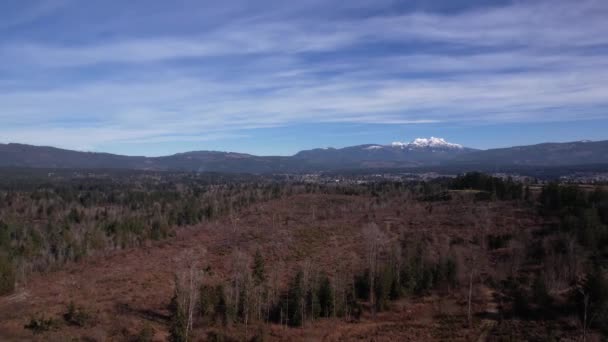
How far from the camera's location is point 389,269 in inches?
1617

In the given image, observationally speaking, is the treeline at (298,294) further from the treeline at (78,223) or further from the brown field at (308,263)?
the treeline at (78,223)

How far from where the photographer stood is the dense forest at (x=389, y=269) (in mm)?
33281

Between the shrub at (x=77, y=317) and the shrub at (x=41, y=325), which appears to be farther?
the shrub at (x=77, y=317)

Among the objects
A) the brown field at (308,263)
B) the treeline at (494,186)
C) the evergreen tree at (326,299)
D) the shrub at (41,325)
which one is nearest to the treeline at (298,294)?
the evergreen tree at (326,299)

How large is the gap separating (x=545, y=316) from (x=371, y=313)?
13.3m

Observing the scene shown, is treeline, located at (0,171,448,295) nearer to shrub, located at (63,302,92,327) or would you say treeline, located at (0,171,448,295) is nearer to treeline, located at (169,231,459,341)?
shrub, located at (63,302,92,327)

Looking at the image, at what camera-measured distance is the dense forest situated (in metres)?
33.3

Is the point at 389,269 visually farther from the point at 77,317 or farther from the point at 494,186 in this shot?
the point at 494,186

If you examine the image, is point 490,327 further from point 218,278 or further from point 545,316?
point 218,278

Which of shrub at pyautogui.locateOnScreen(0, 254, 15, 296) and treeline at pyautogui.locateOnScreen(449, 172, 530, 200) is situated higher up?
treeline at pyautogui.locateOnScreen(449, 172, 530, 200)

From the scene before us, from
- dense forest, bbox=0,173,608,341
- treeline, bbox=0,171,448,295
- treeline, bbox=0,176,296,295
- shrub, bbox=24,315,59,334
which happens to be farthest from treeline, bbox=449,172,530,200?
shrub, bbox=24,315,59,334

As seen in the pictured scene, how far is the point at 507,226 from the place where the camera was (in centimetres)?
6322

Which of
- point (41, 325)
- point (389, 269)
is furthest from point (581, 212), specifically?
point (41, 325)

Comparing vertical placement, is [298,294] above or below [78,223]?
above
